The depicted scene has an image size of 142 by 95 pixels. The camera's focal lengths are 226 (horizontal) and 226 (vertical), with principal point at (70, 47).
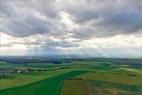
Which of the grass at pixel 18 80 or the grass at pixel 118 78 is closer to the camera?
the grass at pixel 18 80

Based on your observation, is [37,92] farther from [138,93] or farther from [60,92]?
[138,93]

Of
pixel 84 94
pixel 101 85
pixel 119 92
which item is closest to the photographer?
pixel 84 94

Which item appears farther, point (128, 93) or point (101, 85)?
point (101, 85)

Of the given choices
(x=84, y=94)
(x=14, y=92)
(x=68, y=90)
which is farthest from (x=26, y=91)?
(x=84, y=94)

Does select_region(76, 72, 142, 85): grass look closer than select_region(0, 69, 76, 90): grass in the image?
No

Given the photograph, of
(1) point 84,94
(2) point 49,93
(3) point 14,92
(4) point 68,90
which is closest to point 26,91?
(3) point 14,92

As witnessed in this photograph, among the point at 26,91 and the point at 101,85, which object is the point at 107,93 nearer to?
the point at 101,85

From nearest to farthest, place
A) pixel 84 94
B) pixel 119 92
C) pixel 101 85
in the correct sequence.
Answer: pixel 84 94, pixel 119 92, pixel 101 85

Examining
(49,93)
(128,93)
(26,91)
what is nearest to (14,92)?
(26,91)

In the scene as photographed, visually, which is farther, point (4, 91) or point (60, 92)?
point (4, 91)
